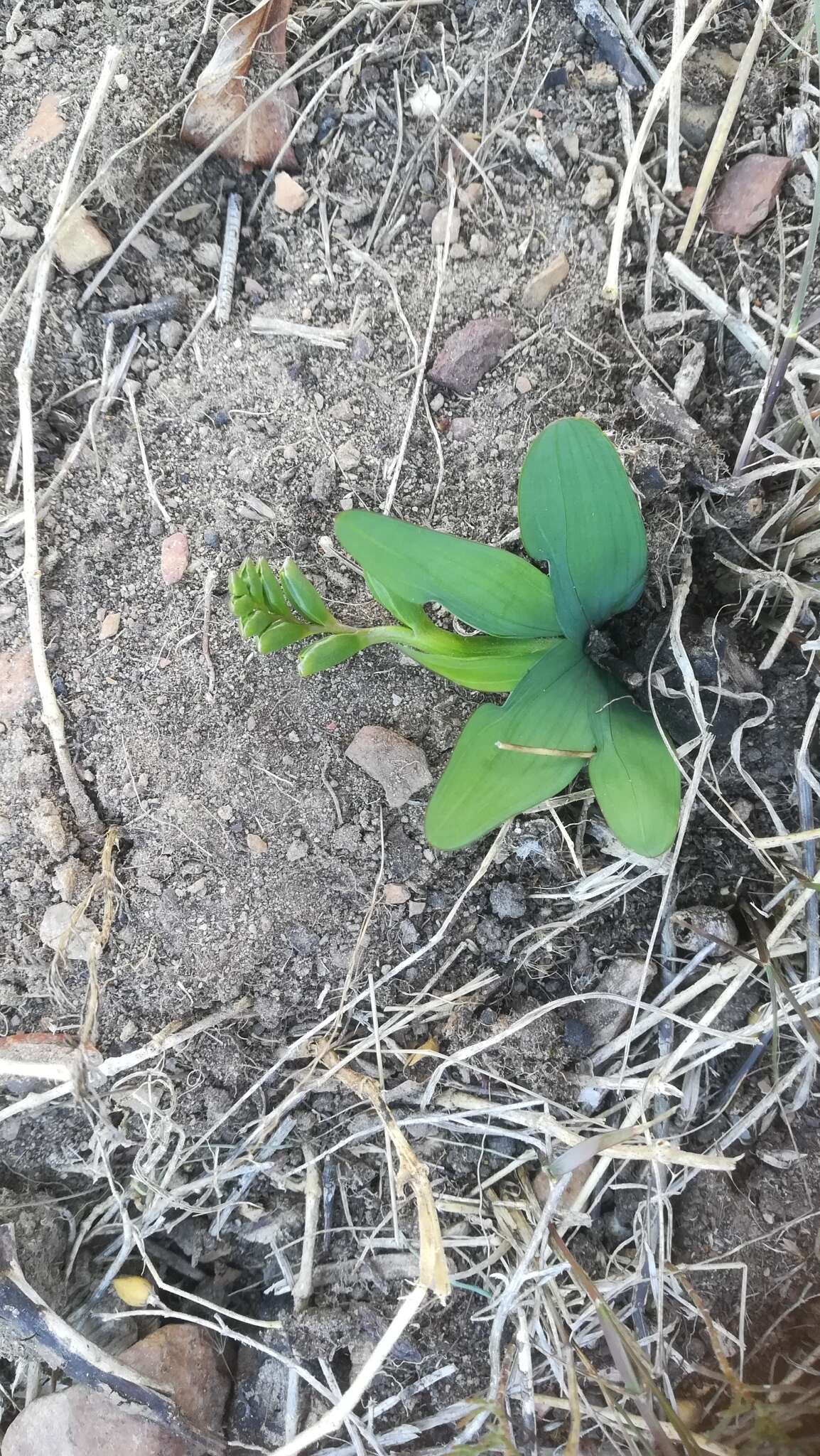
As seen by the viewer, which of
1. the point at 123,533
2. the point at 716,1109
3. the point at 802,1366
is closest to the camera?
the point at 802,1366

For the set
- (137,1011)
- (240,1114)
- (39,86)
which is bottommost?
(240,1114)

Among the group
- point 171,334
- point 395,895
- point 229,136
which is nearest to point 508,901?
point 395,895

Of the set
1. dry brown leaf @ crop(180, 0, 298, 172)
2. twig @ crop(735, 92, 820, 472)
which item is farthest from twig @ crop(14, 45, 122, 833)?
twig @ crop(735, 92, 820, 472)

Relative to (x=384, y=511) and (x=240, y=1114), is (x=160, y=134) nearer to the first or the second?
(x=384, y=511)

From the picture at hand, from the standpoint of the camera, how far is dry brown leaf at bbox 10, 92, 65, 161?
4.83ft

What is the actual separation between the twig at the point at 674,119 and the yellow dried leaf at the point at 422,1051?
4.69ft

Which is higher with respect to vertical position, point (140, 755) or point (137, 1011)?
point (140, 755)

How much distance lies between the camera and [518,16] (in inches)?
57.0

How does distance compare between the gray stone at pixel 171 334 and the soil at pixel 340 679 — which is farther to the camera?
the gray stone at pixel 171 334

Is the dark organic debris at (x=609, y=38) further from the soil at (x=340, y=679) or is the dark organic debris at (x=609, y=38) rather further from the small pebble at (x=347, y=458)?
the small pebble at (x=347, y=458)

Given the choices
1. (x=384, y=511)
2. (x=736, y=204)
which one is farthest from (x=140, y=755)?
(x=736, y=204)

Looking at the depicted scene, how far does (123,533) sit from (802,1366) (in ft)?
5.31

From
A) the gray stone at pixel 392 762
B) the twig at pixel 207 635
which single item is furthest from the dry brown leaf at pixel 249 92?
the gray stone at pixel 392 762

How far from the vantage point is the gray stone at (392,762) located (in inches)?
54.3
